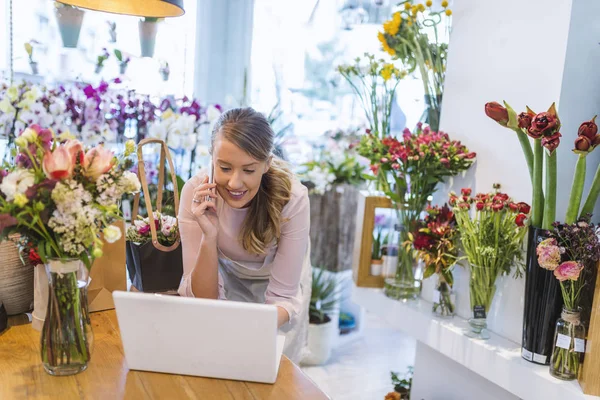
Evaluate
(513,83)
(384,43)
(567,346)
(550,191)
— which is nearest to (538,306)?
(567,346)

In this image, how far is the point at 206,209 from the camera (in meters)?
1.86

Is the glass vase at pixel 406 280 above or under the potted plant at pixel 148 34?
under

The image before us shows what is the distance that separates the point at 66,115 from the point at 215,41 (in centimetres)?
130

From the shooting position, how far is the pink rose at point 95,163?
46.7 inches

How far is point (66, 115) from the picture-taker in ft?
7.91

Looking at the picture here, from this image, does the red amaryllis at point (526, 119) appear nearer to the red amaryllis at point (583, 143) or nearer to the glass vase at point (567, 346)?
the red amaryllis at point (583, 143)

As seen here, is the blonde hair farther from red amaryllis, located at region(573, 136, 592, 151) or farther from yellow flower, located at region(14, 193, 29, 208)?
red amaryllis, located at region(573, 136, 592, 151)

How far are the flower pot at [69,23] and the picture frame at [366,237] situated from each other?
1.63 metres

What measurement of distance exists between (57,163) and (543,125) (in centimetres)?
133

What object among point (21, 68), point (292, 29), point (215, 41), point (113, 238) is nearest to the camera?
point (113, 238)

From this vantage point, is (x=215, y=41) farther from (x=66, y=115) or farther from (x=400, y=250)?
(x=400, y=250)

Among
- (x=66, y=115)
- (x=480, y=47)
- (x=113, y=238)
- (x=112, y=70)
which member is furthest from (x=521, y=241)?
(x=112, y=70)

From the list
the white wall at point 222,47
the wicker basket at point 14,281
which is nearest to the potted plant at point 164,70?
the white wall at point 222,47

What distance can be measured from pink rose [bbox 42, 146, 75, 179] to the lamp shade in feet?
2.11
